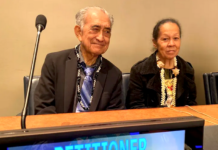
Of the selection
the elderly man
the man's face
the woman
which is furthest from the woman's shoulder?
the man's face

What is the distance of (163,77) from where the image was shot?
1548mm

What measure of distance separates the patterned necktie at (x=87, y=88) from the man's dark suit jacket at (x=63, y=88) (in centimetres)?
5

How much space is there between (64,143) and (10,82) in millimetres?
1519

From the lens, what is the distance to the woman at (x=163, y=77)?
1.52 m

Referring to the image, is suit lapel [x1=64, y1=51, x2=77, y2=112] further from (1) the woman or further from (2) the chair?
(2) the chair

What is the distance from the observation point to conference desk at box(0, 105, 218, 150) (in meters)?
0.72

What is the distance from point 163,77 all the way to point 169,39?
0.30m

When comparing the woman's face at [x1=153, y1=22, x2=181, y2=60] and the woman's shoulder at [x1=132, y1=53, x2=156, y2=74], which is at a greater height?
the woman's face at [x1=153, y1=22, x2=181, y2=60]

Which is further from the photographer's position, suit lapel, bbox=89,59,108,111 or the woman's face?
the woman's face

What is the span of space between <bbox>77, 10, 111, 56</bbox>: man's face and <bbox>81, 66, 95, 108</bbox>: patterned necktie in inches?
5.5

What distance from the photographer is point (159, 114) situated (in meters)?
0.95

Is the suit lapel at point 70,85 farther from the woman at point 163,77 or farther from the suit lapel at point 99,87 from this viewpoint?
the woman at point 163,77

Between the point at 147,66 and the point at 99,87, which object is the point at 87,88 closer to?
the point at 99,87

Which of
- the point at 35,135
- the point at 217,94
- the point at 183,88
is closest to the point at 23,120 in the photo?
the point at 35,135
